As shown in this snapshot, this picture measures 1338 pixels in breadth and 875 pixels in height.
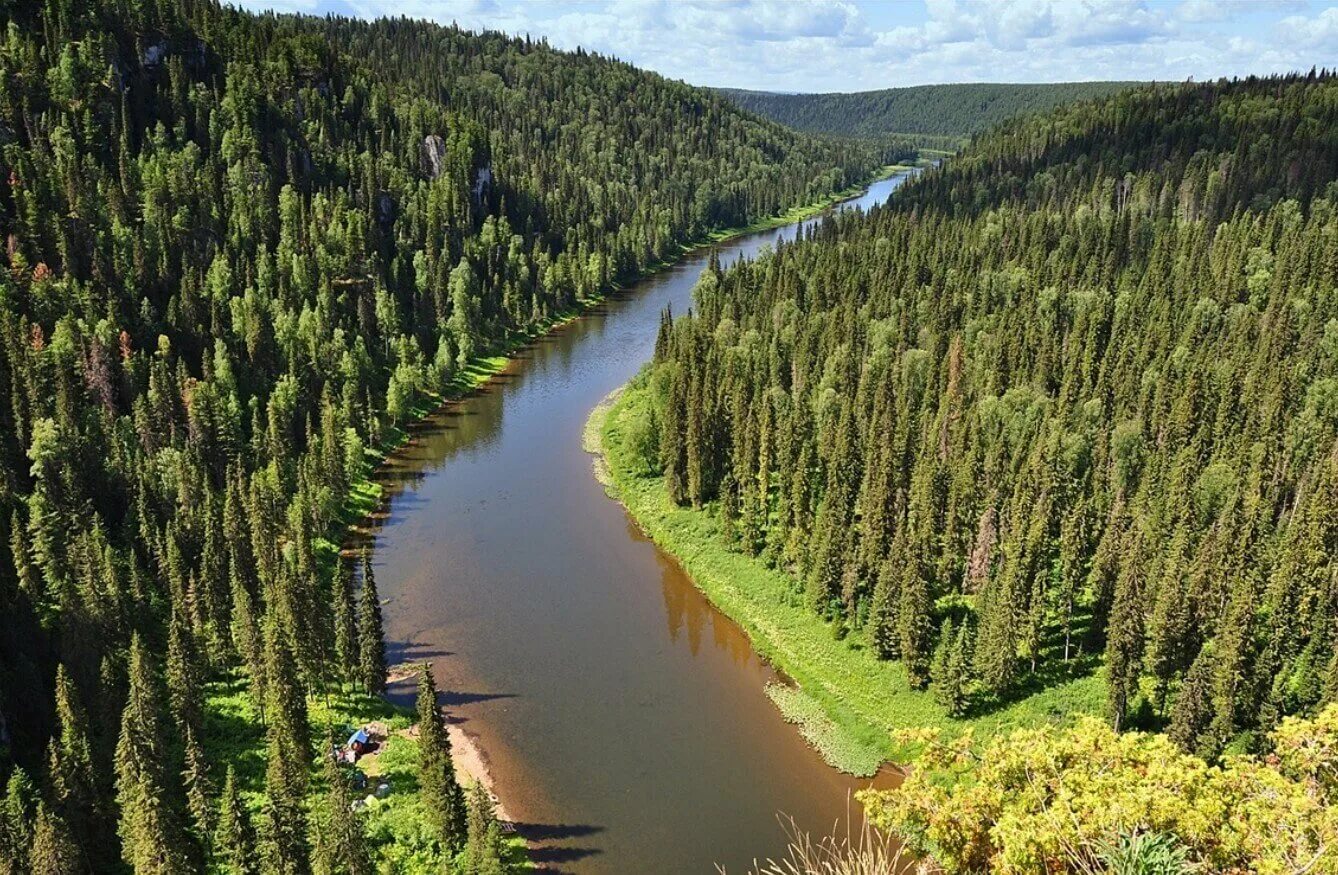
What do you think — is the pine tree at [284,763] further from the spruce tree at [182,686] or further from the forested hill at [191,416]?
the spruce tree at [182,686]

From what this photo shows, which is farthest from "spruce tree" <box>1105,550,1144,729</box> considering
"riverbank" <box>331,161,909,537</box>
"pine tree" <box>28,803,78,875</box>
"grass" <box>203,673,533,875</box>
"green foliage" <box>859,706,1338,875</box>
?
"riverbank" <box>331,161,909,537</box>

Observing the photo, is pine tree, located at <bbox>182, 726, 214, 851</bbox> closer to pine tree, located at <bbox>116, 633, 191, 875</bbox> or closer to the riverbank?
pine tree, located at <bbox>116, 633, 191, 875</bbox>

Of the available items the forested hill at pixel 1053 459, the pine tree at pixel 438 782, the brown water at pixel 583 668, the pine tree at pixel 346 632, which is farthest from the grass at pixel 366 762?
the forested hill at pixel 1053 459

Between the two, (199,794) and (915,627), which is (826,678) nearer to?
(915,627)

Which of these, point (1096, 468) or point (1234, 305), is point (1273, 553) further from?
point (1234, 305)

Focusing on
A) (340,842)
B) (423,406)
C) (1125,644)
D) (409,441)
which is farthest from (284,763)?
(423,406)
